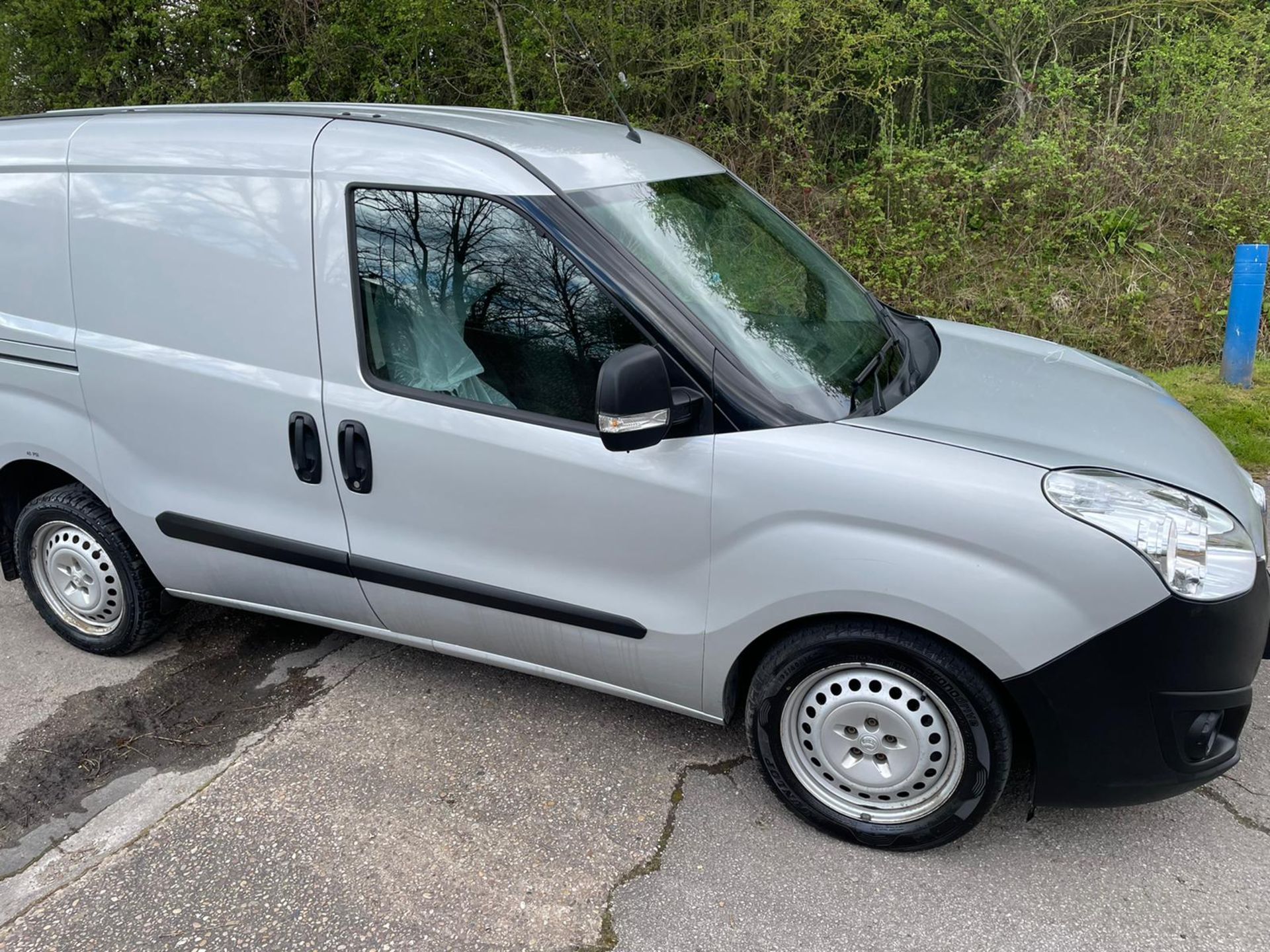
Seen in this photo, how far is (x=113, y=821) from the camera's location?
9.01 ft

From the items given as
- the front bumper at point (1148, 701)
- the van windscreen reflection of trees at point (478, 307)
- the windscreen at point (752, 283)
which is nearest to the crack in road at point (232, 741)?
the van windscreen reflection of trees at point (478, 307)

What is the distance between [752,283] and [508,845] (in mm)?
1769

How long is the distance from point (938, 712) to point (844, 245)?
6289 mm

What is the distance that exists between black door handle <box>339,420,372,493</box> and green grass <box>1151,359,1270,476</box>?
4.35 meters

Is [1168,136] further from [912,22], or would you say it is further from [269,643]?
[269,643]

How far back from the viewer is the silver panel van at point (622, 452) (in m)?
2.28

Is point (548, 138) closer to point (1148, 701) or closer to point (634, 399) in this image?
point (634, 399)

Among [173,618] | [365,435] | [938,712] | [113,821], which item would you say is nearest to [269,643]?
[173,618]

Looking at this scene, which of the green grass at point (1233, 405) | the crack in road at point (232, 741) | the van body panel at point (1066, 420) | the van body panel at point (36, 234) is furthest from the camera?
the green grass at point (1233, 405)

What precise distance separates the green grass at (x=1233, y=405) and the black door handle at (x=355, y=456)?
4353 mm

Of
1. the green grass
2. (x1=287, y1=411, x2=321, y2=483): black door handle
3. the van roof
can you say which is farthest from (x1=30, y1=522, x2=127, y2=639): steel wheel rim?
the green grass

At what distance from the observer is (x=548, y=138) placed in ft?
9.52

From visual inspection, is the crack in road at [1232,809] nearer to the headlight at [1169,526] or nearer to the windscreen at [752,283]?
the headlight at [1169,526]

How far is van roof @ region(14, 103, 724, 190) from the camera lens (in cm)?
272
